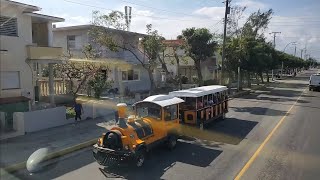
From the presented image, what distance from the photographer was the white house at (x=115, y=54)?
29.4 m

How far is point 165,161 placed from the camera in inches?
474

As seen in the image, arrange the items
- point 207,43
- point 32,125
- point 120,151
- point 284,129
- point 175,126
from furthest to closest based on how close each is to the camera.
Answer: point 207,43 < point 284,129 < point 32,125 < point 175,126 < point 120,151

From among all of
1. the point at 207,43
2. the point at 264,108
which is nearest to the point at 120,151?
the point at 264,108

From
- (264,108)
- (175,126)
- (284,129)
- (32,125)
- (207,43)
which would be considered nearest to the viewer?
(175,126)

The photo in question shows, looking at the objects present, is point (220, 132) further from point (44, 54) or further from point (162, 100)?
point (44, 54)

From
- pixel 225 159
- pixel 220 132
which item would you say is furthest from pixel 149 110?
pixel 220 132

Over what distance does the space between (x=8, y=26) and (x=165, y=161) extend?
38.1ft

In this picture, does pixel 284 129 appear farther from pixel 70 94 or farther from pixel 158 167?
pixel 70 94

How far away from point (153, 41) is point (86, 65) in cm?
490

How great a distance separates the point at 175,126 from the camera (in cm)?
1394

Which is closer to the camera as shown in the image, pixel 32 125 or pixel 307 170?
pixel 307 170

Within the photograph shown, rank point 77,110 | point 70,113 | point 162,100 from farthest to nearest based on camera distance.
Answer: point 70,113, point 77,110, point 162,100

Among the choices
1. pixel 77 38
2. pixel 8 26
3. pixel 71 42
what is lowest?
pixel 8 26

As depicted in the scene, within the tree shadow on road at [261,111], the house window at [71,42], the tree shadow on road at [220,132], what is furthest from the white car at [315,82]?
the house window at [71,42]
